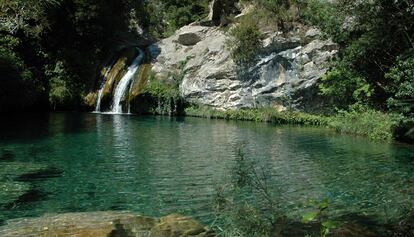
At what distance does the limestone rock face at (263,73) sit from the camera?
3077cm

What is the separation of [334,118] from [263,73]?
7.15 m

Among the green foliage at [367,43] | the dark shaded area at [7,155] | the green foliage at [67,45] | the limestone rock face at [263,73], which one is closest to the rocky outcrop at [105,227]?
the dark shaded area at [7,155]

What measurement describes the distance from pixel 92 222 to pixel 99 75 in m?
31.8

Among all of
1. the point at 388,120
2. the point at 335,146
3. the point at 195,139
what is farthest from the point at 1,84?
the point at 388,120

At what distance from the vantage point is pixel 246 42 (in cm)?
3291

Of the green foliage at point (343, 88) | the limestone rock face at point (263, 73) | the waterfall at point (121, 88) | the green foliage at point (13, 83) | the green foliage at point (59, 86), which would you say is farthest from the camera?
the waterfall at point (121, 88)

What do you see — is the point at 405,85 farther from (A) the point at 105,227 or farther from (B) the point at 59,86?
(B) the point at 59,86

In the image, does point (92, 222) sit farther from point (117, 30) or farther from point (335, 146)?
point (117, 30)

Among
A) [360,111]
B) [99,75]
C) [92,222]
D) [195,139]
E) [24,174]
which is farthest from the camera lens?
[99,75]

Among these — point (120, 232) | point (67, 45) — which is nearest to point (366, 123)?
point (120, 232)

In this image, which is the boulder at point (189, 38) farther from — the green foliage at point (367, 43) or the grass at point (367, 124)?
the grass at point (367, 124)

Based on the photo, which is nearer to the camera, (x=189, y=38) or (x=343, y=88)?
(x=343, y=88)

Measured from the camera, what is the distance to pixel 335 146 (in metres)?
19.4

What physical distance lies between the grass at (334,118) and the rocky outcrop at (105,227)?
12.8 m
